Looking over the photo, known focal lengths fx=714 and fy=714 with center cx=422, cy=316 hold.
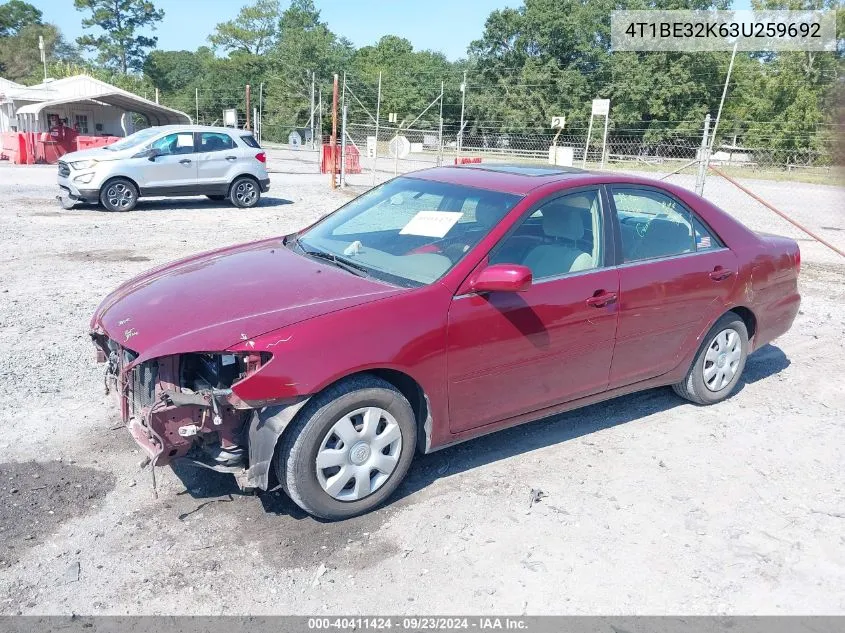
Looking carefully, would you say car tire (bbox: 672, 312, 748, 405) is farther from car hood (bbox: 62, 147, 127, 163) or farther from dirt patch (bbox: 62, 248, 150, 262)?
car hood (bbox: 62, 147, 127, 163)

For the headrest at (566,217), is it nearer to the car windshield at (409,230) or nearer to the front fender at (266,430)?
the car windshield at (409,230)

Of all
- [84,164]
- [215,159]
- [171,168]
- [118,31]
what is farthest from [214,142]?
[118,31]

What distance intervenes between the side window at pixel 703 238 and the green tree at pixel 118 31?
Answer: 3414 inches

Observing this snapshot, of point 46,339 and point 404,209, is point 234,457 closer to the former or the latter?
point 404,209

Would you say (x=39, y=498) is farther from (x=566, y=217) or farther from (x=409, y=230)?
(x=566, y=217)

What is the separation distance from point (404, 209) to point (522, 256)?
913 millimetres

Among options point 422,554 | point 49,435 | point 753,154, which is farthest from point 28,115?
point 422,554

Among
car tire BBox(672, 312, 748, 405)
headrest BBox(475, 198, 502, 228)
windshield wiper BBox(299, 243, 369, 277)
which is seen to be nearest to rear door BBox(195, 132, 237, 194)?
windshield wiper BBox(299, 243, 369, 277)

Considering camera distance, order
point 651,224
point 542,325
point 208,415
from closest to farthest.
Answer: point 208,415, point 542,325, point 651,224

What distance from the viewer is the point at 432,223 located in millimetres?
4281

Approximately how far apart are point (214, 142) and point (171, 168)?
113 centimetres

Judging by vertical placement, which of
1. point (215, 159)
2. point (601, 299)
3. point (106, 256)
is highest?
point (215, 159)

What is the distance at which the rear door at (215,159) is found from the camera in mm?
14688

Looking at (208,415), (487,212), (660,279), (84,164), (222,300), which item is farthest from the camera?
(84,164)
